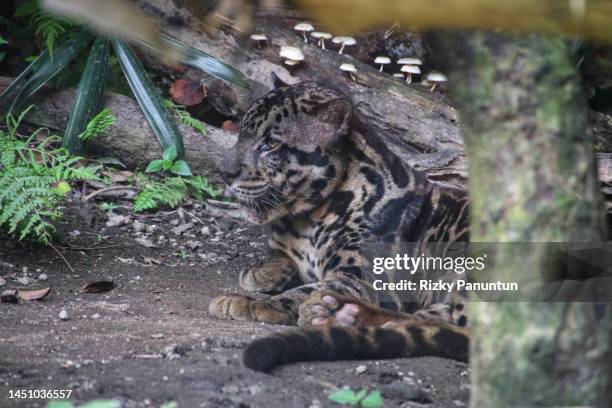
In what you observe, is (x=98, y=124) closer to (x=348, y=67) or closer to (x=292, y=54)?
(x=292, y=54)

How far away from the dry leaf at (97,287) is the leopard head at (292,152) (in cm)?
105

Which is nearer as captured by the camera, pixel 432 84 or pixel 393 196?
pixel 393 196

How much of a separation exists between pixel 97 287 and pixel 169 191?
1457mm

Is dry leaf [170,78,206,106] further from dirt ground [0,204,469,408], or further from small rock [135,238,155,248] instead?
small rock [135,238,155,248]

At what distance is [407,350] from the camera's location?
4.02m

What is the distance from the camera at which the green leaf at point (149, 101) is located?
21.8 ft

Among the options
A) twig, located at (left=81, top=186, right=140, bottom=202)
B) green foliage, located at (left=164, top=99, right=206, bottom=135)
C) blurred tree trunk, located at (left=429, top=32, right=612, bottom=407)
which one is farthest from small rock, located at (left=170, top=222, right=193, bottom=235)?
blurred tree trunk, located at (left=429, top=32, right=612, bottom=407)

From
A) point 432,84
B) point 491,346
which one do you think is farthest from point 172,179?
point 491,346

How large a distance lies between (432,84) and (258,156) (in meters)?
2.58

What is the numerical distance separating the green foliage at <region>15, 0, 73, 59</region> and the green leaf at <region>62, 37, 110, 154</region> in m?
0.32

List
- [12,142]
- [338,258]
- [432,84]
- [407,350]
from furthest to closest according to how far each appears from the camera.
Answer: [432,84]
[12,142]
[338,258]
[407,350]

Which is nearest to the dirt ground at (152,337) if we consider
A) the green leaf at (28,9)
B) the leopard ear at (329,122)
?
the leopard ear at (329,122)

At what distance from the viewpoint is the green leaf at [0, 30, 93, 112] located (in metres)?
6.54

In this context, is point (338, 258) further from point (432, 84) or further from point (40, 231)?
point (432, 84)
